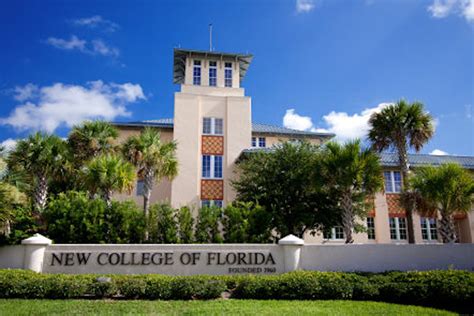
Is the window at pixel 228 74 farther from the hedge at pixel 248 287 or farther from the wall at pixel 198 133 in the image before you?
the hedge at pixel 248 287

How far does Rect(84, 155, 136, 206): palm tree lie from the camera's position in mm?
18156

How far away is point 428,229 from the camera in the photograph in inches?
1096

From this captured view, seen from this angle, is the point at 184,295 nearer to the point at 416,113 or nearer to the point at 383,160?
the point at 416,113

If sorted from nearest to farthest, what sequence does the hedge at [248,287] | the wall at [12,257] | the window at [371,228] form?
the hedge at [248,287] < the wall at [12,257] < the window at [371,228]

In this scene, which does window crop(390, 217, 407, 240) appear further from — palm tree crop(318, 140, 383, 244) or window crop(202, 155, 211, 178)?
window crop(202, 155, 211, 178)

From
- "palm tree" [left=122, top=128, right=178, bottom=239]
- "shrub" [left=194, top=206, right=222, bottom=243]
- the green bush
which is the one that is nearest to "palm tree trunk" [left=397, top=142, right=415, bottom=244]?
"shrub" [left=194, top=206, right=222, bottom=243]

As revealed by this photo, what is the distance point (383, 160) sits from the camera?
92.8 feet

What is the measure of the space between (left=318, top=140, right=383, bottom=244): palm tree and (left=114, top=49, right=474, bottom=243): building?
715cm

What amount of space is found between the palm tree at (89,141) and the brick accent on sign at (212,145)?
7.95m

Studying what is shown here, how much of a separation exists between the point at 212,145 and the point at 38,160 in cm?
1240

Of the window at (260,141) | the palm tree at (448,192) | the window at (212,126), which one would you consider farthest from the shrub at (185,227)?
the window at (260,141)

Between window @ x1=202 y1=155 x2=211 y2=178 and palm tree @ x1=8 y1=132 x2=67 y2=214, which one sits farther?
window @ x1=202 y1=155 x2=211 y2=178

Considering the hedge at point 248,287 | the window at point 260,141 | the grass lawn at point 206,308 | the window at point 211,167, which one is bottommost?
the grass lawn at point 206,308

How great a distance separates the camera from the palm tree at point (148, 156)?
797 inches
